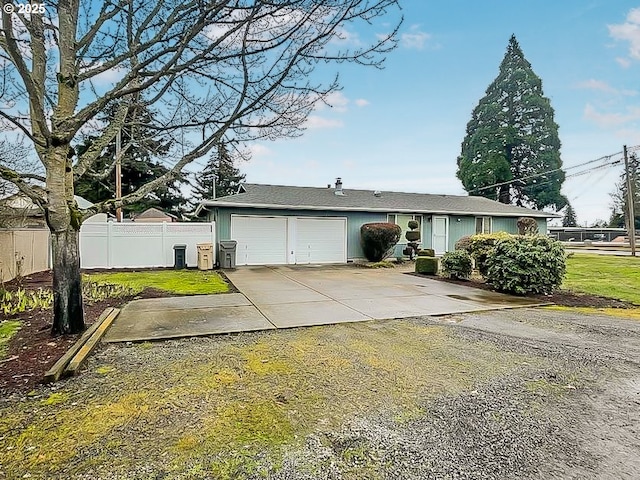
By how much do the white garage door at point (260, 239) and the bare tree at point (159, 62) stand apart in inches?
337

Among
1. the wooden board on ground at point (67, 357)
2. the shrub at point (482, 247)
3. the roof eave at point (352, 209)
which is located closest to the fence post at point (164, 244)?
the roof eave at point (352, 209)

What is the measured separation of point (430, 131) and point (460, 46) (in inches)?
292

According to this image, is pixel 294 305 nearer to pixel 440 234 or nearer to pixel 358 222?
pixel 358 222

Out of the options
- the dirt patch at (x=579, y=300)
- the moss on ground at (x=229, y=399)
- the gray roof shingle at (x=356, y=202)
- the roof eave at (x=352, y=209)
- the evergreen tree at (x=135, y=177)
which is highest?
the evergreen tree at (x=135, y=177)

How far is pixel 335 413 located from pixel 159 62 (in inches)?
215

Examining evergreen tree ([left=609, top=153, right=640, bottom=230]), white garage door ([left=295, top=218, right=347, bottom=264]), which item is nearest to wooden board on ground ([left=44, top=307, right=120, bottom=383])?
white garage door ([left=295, top=218, right=347, bottom=264])

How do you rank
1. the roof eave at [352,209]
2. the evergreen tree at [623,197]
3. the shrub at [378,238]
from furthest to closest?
the evergreen tree at [623,197] < the shrub at [378,238] < the roof eave at [352,209]

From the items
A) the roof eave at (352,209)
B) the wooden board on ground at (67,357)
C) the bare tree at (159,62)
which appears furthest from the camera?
the roof eave at (352,209)

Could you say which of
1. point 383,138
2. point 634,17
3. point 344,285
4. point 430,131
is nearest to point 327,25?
point 344,285

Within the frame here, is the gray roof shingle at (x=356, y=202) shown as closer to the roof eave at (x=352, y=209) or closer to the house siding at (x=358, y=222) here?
the roof eave at (x=352, y=209)

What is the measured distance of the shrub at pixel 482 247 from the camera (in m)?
10.4

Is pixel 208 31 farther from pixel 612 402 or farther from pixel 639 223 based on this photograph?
pixel 639 223

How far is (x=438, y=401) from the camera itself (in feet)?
10.3

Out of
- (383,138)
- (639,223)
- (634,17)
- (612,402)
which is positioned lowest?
(612,402)
